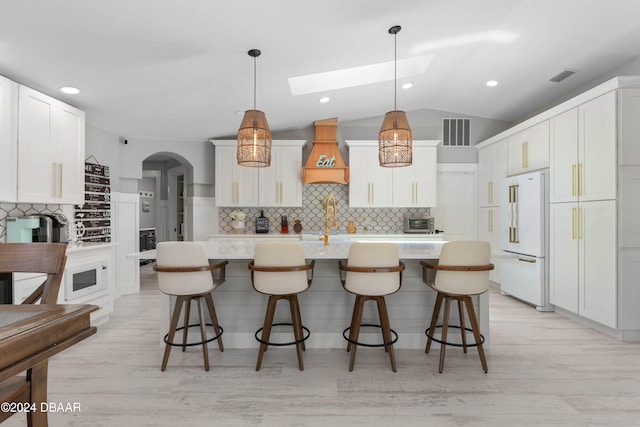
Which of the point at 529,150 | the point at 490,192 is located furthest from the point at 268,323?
the point at 490,192

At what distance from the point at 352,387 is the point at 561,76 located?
14.4ft

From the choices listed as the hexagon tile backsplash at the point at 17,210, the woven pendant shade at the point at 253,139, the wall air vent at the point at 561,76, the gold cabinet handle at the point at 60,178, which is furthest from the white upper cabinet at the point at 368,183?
the hexagon tile backsplash at the point at 17,210

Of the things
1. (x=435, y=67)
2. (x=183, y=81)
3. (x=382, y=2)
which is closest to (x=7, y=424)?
(x=183, y=81)

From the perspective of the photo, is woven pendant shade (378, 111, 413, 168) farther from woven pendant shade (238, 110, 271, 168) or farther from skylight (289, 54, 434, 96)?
skylight (289, 54, 434, 96)

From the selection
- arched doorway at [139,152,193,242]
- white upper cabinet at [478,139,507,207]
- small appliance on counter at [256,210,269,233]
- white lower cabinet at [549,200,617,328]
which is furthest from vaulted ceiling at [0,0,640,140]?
arched doorway at [139,152,193,242]

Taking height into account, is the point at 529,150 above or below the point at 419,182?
above

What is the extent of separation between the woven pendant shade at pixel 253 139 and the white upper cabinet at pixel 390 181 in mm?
2742

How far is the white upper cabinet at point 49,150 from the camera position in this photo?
2984 mm

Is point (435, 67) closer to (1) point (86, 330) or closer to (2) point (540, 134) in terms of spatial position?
(2) point (540, 134)

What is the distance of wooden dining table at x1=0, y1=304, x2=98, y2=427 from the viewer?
801 millimetres

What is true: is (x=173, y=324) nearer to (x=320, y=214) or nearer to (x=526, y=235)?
(x=320, y=214)

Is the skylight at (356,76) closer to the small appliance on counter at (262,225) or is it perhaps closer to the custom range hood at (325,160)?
the custom range hood at (325,160)

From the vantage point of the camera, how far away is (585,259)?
3455 millimetres

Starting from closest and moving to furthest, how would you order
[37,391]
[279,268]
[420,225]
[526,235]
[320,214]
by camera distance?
[37,391]
[279,268]
[526,235]
[420,225]
[320,214]
